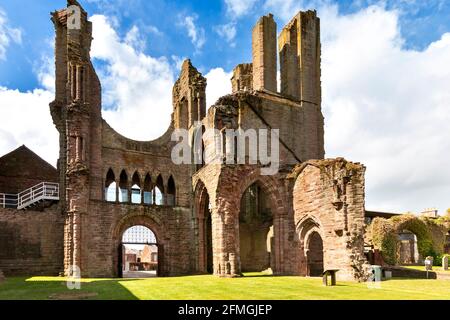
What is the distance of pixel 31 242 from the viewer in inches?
760

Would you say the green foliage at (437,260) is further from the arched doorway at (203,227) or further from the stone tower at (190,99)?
the stone tower at (190,99)

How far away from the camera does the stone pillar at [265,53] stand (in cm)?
2717

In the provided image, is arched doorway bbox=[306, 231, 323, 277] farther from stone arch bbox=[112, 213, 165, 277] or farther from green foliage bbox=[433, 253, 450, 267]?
green foliage bbox=[433, 253, 450, 267]

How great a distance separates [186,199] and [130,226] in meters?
3.48

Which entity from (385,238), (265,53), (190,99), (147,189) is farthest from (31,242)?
(385,238)

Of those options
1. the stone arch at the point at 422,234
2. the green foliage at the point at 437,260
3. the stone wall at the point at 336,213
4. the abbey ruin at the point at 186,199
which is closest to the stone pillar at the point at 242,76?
the abbey ruin at the point at 186,199

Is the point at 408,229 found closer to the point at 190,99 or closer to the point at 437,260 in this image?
the point at 437,260

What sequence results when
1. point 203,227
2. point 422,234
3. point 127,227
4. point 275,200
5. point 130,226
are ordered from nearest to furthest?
point 275,200 < point 127,227 < point 130,226 < point 203,227 < point 422,234

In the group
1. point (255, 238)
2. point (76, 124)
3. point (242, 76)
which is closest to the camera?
point (76, 124)

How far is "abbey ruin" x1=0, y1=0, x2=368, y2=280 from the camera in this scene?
17.4 m

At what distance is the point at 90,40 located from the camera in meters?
22.5

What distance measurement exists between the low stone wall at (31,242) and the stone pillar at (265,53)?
14968 mm
